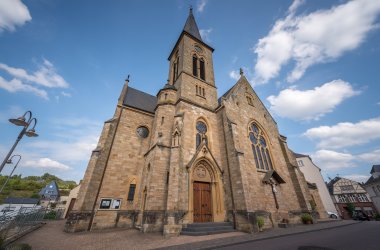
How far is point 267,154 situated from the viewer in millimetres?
16719

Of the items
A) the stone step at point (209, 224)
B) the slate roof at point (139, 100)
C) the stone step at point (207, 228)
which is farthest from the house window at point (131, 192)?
the slate roof at point (139, 100)

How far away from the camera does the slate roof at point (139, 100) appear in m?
17.4

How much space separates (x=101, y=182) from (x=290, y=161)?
18.7m

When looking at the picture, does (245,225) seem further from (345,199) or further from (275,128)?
(345,199)

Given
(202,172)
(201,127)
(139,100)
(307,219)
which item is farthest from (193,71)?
(307,219)

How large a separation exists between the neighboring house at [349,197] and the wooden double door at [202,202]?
131 feet

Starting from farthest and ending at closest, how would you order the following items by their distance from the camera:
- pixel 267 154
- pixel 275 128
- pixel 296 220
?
pixel 275 128
pixel 267 154
pixel 296 220

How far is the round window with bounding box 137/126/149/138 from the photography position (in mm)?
16344

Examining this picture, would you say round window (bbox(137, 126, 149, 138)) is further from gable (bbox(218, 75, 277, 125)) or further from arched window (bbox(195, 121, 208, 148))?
gable (bbox(218, 75, 277, 125))

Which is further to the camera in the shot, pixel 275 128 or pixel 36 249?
pixel 275 128

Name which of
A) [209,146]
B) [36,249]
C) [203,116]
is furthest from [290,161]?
[36,249]

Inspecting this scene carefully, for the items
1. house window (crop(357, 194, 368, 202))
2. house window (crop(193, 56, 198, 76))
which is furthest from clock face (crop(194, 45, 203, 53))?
house window (crop(357, 194, 368, 202))

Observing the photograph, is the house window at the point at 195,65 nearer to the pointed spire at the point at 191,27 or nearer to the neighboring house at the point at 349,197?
the pointed spire at the point at 191,27

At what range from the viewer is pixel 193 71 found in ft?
62.6
